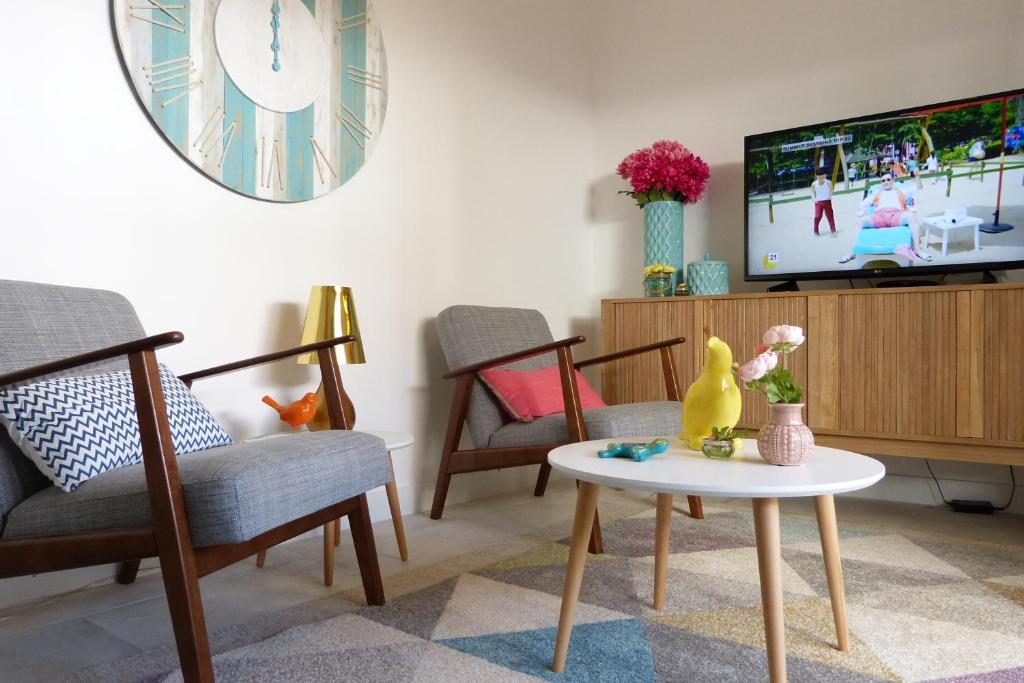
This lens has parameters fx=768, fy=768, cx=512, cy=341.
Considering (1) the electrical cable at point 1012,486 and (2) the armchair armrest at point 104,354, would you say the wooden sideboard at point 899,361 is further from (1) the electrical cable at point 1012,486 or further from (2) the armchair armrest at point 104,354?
(2) the armchair armrest at point 104,354

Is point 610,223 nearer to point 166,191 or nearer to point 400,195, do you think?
point 400,195

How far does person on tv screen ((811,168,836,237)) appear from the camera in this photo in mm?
3023

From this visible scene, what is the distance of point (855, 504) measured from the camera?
3.02 metres

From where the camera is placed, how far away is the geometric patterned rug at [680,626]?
4.74ft

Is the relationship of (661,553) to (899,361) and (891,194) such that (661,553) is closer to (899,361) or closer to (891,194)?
(899,361)

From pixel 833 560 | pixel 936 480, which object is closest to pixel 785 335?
pixel 833 560

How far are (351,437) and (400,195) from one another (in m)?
1.47

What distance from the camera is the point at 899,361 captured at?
2.68 metres

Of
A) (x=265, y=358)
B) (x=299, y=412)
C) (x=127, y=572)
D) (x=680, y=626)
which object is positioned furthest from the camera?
(x=299, y=412)

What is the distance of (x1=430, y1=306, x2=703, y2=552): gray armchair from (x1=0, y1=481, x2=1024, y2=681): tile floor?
22 cm

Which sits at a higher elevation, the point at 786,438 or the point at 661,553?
the point at 786,438

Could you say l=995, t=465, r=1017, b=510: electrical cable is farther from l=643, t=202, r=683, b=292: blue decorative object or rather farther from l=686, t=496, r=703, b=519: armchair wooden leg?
l=643, t=202, r=683, b=292: blue decorative object

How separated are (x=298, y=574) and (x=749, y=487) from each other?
1.37 meters

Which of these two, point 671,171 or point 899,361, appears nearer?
point 899,361
